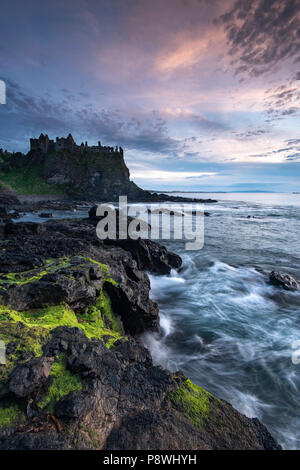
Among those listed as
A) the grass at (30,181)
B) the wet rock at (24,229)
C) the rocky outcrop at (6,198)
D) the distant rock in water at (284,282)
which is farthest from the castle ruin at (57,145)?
the distant rock in water at (284,282)

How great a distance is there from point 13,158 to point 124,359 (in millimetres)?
115555

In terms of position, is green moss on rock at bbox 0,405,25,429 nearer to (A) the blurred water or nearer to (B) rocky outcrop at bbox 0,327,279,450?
(B) rocky outcrop at bbox 0,327,279,450

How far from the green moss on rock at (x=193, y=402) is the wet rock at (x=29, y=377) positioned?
1933 mm

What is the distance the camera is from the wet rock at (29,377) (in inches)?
104

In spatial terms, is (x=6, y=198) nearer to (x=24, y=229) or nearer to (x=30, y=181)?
(x=30, y=181)

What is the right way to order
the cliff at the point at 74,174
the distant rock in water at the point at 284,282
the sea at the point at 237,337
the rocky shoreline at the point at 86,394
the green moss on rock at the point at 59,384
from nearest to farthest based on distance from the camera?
the rocky shoreline at the point at 86,394
the green moss on rock at the point at 59,384
the sea at the point at 237,337
the distant rock in water at the point at 284,282
the cliff at the point at 74,174

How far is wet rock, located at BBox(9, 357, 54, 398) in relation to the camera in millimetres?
2640

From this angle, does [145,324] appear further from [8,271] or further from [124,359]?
[8,271]

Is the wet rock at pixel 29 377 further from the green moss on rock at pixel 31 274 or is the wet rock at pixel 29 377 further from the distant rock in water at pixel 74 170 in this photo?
the distant rock in water at pixel 74 170

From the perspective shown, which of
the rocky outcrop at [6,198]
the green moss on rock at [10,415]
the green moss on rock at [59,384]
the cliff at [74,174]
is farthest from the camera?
the cliff at [74,174]


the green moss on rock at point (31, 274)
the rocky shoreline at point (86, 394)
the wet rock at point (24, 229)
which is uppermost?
the wet rock at point (24, 229)

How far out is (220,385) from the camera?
19.1ft

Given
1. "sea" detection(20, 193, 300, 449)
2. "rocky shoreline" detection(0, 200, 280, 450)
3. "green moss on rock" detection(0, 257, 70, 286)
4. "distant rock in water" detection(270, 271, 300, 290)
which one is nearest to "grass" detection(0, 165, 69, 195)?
"sea" detection(20, 193, 300, 449)
